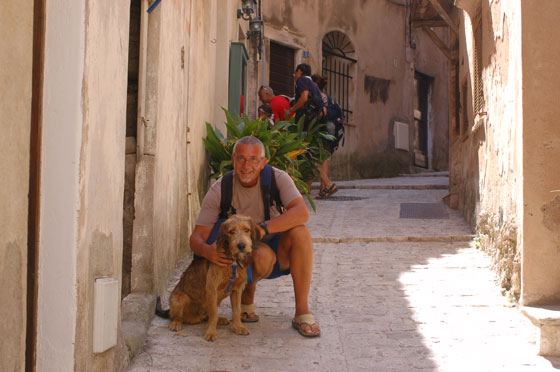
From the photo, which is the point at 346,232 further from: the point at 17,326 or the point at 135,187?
the point at 17,326

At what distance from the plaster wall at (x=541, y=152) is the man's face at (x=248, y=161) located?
68.3 inches

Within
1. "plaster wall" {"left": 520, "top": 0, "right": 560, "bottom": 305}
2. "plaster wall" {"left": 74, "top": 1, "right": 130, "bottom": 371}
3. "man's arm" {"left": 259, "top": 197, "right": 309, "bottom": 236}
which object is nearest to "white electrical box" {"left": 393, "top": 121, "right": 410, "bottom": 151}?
"plaster wall" {"left": 520, "top": 0, "right": 560, "bottom": 305}

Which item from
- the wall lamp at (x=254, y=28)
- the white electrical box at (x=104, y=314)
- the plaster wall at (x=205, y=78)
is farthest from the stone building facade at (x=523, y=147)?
the wall lamp at (x=254, y=28)

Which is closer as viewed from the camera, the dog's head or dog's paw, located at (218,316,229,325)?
the dog's head

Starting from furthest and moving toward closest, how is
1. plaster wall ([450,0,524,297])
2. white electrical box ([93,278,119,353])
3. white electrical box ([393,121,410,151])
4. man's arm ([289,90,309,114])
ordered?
white electrical box ([393,121,410,151]) → man's arm ([289,90,309,114]) → plaster wall ([450,0,524,297]) → white electrical box ([93,278,119,353])

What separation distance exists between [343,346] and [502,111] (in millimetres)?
2600

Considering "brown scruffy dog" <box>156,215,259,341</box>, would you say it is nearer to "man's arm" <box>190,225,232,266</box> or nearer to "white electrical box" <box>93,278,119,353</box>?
"man's arm" <box>190,225,232,266</box>

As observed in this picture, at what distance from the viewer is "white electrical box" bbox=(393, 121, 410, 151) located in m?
16.4

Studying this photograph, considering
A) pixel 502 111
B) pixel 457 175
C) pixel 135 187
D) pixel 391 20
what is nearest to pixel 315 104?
pixel 457 175

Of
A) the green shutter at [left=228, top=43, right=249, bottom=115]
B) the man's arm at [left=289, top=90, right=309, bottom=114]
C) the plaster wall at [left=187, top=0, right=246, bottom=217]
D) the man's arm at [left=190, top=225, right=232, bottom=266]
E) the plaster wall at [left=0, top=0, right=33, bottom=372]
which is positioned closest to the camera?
the plaster wall at [left=0, top=0, right=33, bottom=372]

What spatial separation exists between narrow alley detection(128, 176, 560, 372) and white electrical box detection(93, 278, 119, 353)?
526 millimetres

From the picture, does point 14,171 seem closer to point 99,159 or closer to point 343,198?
point 99,159

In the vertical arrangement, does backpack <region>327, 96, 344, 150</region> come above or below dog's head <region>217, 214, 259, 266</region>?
above

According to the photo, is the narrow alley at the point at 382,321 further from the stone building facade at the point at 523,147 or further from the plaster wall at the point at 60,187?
the plaster wall at the point at 60,187
